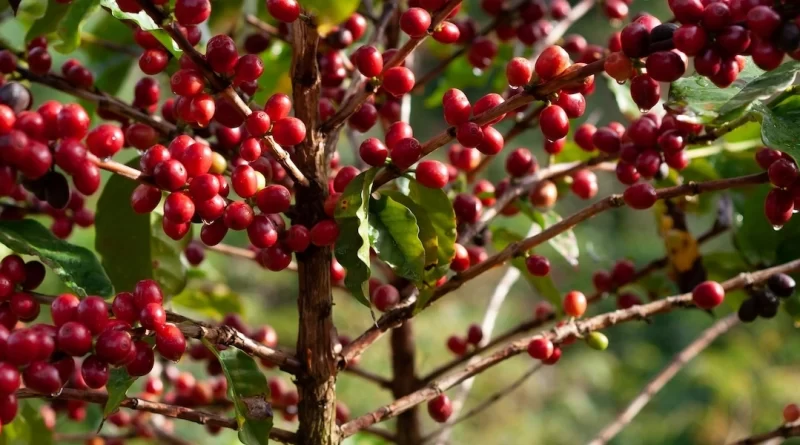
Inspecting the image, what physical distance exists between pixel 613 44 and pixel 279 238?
399 mm

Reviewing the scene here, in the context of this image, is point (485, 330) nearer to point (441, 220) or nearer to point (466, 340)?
point (466, 340)

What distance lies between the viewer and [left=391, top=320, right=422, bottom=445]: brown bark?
2.93 feet

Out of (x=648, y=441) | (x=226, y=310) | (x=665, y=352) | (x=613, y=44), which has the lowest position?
(x=665, y=352)

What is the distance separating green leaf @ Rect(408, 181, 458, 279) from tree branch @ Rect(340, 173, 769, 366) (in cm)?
2

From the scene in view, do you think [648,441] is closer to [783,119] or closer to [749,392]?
[749,392]

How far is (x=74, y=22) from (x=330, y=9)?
0.84ft

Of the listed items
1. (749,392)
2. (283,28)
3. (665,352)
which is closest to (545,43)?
(283,28)

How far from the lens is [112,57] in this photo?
985 millimetres

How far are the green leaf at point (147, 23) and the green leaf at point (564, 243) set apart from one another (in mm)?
392

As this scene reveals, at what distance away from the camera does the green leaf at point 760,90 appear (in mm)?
463

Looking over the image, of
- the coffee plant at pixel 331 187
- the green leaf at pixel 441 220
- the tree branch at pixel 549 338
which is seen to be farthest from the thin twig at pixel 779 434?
the green leaf at pixel 441 220

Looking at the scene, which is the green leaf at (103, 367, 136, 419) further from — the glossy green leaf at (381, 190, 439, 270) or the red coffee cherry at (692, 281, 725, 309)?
the red coffee cherry at (692, 281, 725, 309)

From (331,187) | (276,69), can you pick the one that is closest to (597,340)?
(331,187)

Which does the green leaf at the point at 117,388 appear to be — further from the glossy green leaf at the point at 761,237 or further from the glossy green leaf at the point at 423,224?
the glossy green leaf at the point at 761,237
